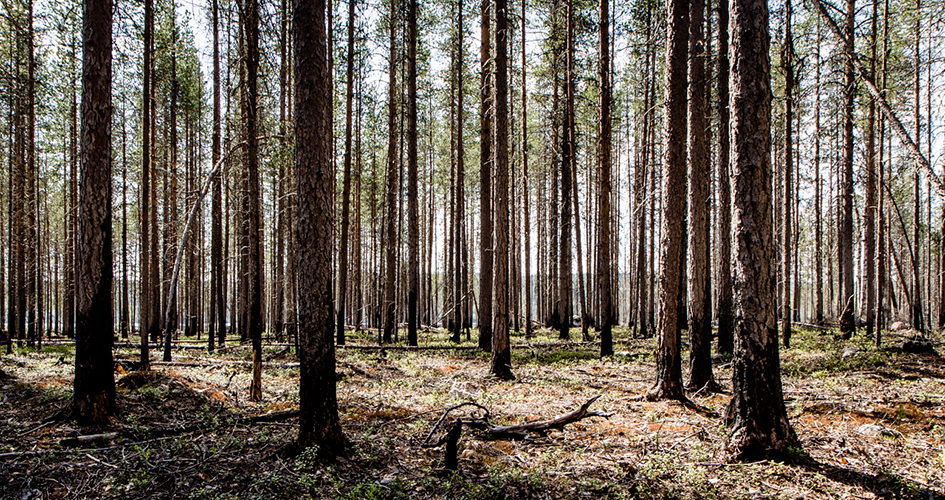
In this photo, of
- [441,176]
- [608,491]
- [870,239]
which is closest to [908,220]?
[870,239]

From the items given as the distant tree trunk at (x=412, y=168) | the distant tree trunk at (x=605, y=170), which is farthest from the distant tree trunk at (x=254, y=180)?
A: the distant tree trunk at (x=605, y=170)

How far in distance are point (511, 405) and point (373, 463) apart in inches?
111

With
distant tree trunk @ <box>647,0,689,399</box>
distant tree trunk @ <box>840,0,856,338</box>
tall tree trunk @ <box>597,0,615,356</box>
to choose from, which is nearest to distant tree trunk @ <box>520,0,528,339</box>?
tall tree trunk @ <box>597,0,615,356</box>

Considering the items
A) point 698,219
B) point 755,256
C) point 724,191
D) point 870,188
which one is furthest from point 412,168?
point 870,188

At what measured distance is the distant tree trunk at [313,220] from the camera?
4.36 meters

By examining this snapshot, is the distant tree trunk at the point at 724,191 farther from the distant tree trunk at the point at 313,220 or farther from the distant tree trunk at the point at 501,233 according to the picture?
the distant tree trunk at the point at 313,220

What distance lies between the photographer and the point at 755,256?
4355mm

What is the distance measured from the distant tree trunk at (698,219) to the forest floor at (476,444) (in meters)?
0.63

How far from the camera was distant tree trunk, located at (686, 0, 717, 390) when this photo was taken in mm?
6855

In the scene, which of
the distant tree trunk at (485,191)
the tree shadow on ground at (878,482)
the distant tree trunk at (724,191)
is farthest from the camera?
the distant tree trunk at (485,191)

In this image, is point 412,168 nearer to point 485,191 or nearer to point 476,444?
point 485,191

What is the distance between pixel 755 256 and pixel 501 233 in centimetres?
514

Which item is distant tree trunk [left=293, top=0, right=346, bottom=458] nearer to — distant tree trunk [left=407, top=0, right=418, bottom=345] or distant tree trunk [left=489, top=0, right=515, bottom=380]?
distant tree trunk [left=489, top=0, right=515, bottom=380]

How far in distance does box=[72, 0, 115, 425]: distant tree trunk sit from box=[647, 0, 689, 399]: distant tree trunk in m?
7.32
